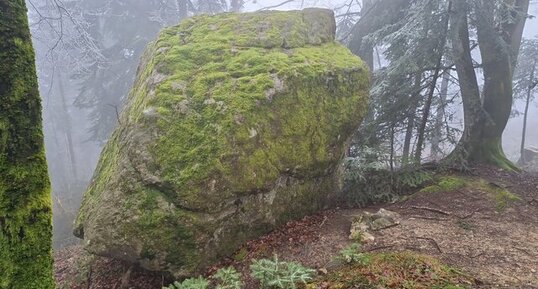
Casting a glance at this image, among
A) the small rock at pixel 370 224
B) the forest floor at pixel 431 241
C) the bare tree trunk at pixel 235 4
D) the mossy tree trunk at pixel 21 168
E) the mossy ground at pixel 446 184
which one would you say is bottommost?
the forest floor at pixel 431 241

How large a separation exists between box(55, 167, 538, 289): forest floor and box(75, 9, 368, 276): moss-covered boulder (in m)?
0.52


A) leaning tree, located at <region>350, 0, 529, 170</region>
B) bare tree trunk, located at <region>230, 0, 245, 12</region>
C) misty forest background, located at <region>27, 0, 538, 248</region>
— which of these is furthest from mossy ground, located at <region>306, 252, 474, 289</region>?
bare tree trunk, located at <region>230, 0, 245, 12</region>

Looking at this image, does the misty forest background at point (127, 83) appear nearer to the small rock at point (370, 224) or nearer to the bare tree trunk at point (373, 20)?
the bare tree trunk at point (373, 20)

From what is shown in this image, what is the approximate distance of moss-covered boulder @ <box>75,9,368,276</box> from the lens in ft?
16.0

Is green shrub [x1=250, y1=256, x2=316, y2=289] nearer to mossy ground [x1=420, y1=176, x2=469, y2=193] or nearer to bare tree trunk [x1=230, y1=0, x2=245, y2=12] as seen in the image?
mossy ground [x1=420, y1=176, x2=469, y2=193]

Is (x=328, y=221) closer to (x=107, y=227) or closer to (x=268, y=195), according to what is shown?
(x=268, y=195)

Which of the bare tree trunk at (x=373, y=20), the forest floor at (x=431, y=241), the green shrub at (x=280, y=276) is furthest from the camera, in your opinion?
the bare tree trunk at (x=373, y=20)

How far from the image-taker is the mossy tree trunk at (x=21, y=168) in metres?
2.77

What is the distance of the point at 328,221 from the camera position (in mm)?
6430

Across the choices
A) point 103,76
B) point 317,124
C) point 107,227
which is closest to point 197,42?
point 317,124

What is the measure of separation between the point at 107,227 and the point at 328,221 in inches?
144

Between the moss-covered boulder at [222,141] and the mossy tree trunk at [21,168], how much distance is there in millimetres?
1805

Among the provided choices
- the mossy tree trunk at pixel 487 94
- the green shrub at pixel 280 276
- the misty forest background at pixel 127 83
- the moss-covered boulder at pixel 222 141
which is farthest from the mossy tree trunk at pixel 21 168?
the mossy tree trunk at pixel 487 94

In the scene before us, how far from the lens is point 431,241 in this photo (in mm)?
5145
